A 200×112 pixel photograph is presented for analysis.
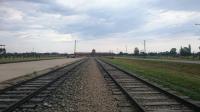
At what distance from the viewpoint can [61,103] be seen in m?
11.6

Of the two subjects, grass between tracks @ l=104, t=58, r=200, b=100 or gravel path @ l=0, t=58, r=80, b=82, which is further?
gravel path @ l=0, t=58, r=80, b=82

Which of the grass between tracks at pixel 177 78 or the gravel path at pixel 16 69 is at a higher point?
the gravel path at pixel 16 69

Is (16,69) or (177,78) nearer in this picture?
(177,78)

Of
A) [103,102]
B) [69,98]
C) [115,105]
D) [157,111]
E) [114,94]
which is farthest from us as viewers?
[114,94]

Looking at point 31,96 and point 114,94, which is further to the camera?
point 114,94

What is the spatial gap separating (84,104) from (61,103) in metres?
0.82

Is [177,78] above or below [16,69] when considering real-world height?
below

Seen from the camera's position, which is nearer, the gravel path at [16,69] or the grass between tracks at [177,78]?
the grass between tracks at [177,78]

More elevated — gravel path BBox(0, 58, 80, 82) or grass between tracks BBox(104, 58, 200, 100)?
gravel path BBox(0, 58, 80, 82)

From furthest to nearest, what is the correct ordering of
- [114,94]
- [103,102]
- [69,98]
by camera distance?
[114,94] < [69,98] < [103,102]

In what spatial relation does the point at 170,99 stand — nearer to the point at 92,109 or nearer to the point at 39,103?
the point at 92,109

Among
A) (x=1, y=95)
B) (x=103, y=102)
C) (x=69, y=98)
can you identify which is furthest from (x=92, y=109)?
(x=1, y=95)

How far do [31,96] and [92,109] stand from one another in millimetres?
3499

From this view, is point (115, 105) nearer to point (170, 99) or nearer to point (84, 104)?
point (84, 104)
